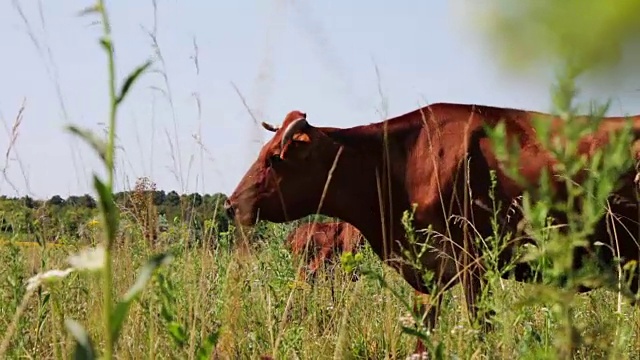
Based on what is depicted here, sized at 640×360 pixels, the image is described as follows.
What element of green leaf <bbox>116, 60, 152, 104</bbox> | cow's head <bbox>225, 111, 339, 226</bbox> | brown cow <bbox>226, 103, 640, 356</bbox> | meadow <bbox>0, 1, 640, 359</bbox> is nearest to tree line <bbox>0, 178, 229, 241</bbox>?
meadow <bbox>0, 1, 640, 359</bbox>

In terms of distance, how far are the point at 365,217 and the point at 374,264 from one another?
1.29 ft

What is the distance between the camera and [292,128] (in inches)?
219

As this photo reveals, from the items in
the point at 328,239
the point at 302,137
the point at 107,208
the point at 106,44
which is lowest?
the point at 328,239

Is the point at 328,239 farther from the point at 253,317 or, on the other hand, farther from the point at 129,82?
the point at 129,82

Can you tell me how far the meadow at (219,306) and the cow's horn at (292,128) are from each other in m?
0.97

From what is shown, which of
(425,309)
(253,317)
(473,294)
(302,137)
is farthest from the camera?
(302,137)

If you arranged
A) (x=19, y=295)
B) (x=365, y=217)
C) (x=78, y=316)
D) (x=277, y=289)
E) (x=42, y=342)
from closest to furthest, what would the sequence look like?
(x=19, y=295) → (x=42, y=342) → (x=78, y=316) → (x=277, y=289) → (x=365, y=217)

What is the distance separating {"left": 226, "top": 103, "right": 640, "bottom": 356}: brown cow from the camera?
14.6 ft

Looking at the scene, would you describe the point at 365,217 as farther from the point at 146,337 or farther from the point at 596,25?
the point at 596,25

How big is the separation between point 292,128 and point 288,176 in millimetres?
296

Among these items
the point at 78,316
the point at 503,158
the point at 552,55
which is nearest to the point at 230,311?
the point at 78,316

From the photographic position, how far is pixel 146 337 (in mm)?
2381

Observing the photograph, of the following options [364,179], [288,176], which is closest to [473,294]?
[364,179]

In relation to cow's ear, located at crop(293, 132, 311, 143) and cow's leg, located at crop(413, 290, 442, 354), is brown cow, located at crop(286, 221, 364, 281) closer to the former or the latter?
cow's ear, located at crop(293, 132, 311, 143)
